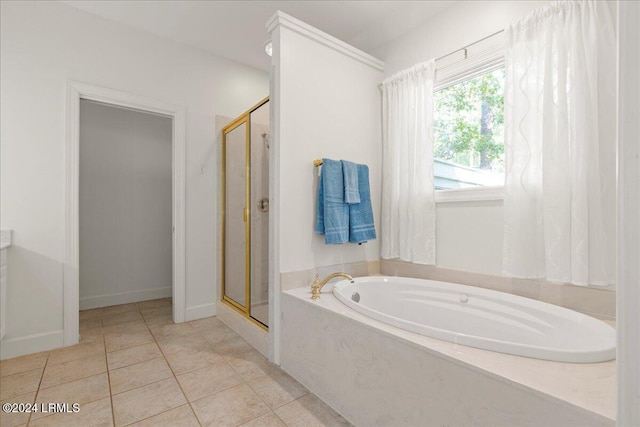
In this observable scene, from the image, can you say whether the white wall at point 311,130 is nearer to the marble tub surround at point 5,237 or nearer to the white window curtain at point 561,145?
the white window curtain at point 561,145

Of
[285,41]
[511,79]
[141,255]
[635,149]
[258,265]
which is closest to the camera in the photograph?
[635,149]

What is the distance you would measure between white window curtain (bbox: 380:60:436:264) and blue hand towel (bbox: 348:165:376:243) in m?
0.21

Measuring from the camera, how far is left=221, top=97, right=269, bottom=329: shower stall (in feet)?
7.86

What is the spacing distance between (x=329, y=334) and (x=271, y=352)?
67cm

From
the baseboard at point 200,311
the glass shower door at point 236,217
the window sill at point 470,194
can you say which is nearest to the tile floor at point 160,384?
the baseboard at point 200,311

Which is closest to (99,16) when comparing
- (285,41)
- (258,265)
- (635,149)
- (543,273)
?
(285,41)

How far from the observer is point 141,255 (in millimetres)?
3693

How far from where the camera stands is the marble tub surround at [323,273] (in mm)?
2024

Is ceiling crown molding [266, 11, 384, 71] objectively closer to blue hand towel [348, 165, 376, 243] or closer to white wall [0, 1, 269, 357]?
blue hand towel [348, 165, 376, 243]

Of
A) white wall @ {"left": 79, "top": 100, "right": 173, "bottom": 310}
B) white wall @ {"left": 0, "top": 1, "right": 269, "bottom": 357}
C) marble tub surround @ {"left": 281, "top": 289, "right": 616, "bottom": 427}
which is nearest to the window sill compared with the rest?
marble tub surround @ {"left": 281, "top": 289, "right": 616, "bottom": 427}

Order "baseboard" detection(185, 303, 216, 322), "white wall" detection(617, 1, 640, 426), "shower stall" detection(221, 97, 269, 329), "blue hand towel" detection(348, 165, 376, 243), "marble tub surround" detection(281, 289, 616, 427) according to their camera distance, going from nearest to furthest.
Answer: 1. "white wall" detection(617, 1, 640, 426)
2. "marble tub surround" detection(281, 289, 616, 427)
3. "blue hand towel" detection(348, 165, 376, 243)
4. "shower stall" detection(221, 97, 269, 329)
5. "baseboard" detection(185, 303, 216, 322)

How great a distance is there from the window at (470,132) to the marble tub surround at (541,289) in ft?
2.01

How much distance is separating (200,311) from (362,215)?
73.4 inches

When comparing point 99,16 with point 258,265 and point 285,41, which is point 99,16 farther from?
point 258,265
